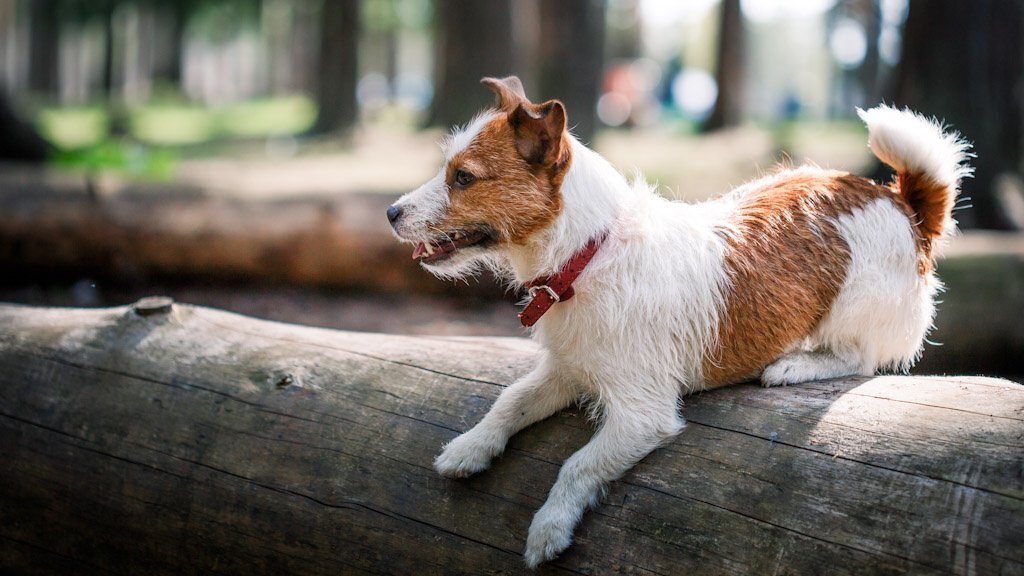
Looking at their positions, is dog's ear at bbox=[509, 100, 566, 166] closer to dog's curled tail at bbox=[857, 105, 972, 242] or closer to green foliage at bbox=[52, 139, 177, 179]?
dog's curled tail at bbox=[857, 105, 972, 242]

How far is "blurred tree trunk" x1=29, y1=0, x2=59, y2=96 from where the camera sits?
127 ft

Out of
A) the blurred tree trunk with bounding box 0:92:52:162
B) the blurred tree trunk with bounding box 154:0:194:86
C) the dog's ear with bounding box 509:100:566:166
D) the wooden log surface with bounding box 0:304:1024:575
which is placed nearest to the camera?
the wooden log surface with bounding box 0:304:1024:575

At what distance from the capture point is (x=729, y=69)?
787 inches

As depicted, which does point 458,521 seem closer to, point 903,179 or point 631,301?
point 631,301

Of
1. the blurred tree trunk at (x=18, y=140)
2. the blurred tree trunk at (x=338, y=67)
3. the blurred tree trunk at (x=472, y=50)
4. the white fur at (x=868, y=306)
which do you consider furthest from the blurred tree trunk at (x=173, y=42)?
the white fur at (x=868, y=306)

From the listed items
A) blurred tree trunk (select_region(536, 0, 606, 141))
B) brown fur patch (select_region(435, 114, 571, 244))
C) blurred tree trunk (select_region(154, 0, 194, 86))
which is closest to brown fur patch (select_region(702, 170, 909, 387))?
brown fur patch (select_region(435, 114, 571, 244))

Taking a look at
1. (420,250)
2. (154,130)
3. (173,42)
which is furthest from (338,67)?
(173,42)

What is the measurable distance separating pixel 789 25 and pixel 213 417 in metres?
91.0

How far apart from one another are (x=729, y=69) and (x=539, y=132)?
18180 millimetres

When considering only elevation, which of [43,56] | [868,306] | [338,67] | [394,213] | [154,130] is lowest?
[154,130]

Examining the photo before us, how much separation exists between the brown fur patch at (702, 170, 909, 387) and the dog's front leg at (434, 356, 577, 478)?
0.56 m

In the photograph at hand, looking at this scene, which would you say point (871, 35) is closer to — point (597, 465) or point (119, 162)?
point (119, 162)

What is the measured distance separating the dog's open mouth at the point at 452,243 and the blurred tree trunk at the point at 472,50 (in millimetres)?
8799

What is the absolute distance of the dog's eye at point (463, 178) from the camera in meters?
3.13
